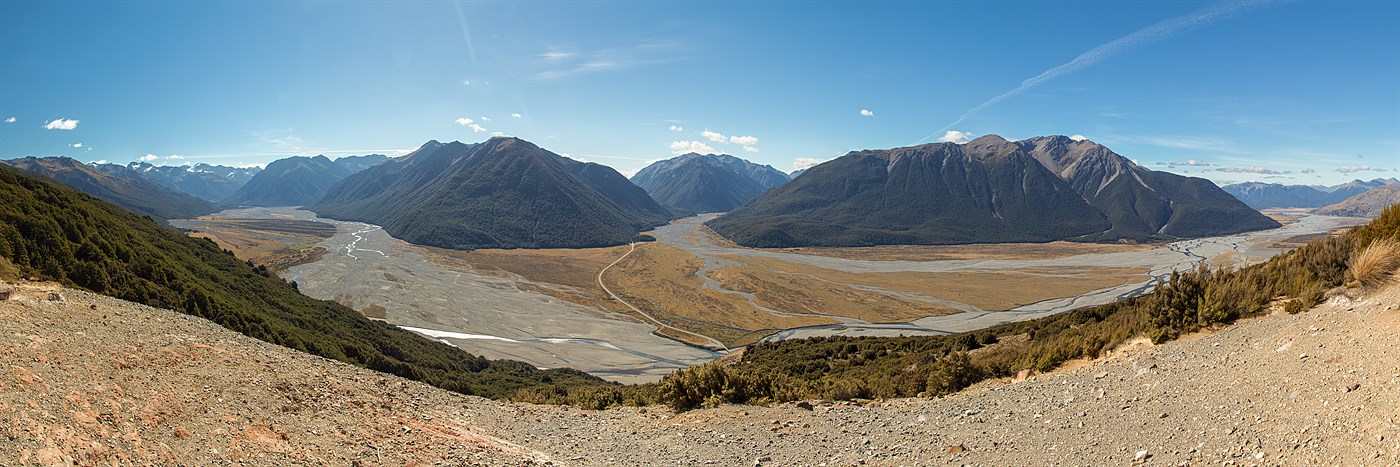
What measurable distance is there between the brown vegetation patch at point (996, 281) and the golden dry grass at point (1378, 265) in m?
72.7

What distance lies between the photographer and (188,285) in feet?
76.5

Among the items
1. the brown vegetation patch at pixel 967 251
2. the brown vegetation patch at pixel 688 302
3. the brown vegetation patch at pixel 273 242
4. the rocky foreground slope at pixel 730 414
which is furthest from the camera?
the brown vegetation patch at pixel 967 251

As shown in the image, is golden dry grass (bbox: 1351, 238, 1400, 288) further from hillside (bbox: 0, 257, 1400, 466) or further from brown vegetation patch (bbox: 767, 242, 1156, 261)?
brown vegetation patch (bbox: 767, 242, 1156, 261)

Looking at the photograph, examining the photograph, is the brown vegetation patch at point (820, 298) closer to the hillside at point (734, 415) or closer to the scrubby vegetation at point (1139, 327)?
the scrubby vegetation at point (1139, 327)

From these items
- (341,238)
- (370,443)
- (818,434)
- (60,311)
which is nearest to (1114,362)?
(818,434)

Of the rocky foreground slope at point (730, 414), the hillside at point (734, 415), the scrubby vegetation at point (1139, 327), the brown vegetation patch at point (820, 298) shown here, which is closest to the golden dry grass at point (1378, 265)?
the scrubby vegetation at point (1139, 327)

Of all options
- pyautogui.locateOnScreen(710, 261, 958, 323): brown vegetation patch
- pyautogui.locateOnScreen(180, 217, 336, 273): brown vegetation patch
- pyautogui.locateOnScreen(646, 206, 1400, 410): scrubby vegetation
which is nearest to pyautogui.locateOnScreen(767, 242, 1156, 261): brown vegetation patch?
pyautogui.locateOnScreen(710, 261, 958, 323): brown vegetation patch

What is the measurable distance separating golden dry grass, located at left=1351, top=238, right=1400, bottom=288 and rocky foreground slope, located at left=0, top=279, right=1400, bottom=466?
0.55 m

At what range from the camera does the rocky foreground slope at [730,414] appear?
266 inches

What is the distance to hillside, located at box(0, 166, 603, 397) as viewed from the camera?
60.4 ft

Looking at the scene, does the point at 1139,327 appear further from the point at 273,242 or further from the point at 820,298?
the point at 273,242

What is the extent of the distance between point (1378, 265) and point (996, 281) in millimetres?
99369

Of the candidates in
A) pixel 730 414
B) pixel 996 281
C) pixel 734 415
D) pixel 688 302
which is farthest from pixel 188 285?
pixel 996 281

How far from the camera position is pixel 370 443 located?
10.7 m
